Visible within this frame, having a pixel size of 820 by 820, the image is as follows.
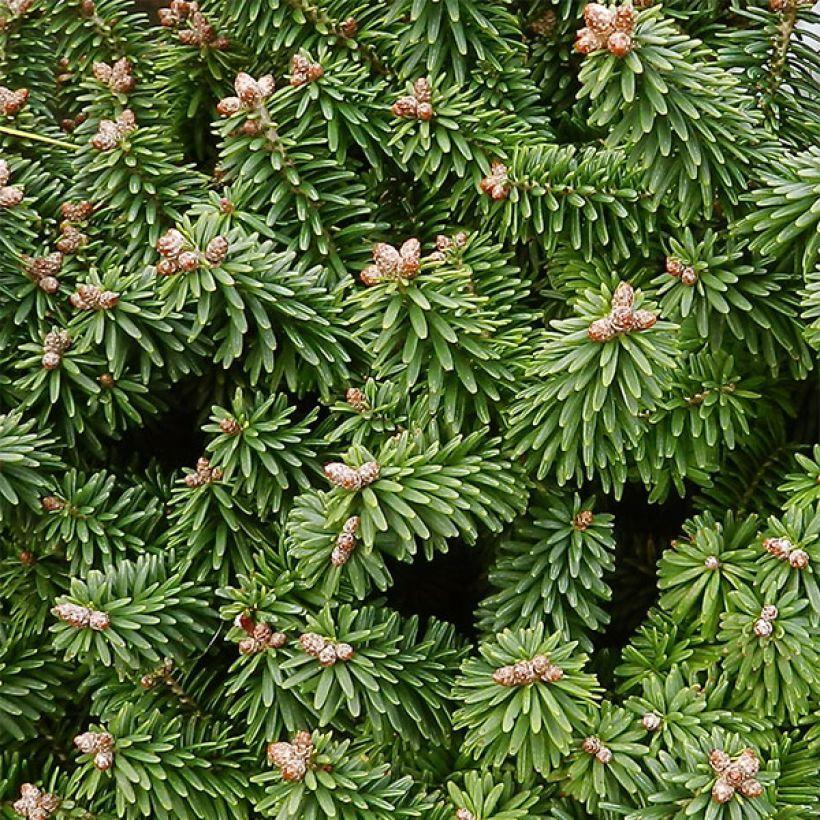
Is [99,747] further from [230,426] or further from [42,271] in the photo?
[42,271]

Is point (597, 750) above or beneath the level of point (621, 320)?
beneath

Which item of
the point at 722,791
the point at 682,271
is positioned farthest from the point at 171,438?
the point at 722,791

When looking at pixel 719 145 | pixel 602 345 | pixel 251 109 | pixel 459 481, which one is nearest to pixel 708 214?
pixel 719 145

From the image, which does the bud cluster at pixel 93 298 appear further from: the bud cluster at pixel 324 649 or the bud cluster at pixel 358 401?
the bud cluster at pixel 324 649

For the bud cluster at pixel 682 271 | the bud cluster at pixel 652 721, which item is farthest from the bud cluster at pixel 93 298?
the bud cluster at pixel 652 721

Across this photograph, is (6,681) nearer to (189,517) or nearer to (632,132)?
(189,517)

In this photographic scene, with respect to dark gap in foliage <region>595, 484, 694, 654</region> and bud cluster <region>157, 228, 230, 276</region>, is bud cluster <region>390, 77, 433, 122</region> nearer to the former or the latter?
bud cluster <region>157, 228, 230, 276</region>

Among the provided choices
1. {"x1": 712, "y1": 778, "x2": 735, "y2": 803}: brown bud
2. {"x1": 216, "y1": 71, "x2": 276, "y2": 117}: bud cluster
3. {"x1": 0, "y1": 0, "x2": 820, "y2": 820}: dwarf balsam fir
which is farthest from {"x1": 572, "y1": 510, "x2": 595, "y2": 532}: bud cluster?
{"x1": 216, "y1": 71, "x2": 276, "y2": 117}: bud cluster
